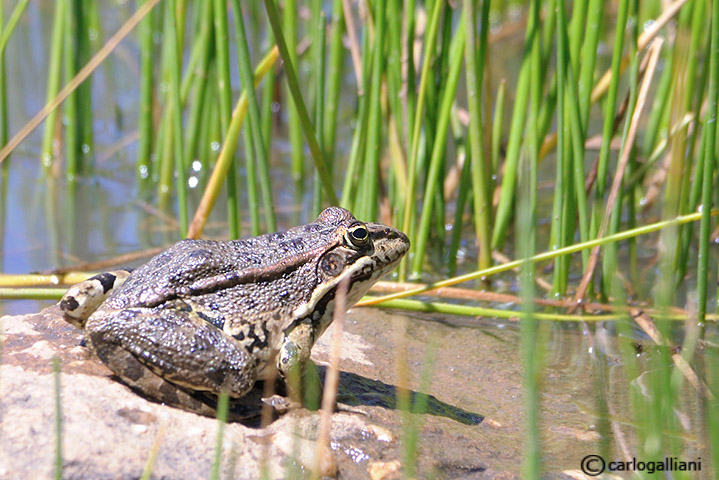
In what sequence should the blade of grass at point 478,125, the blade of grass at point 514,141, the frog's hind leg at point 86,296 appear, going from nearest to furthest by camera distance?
the frog's hind leg at point 86,296, the blade of grass at point 478,125, the blade of grass at point 514,141

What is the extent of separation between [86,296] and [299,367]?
914 millimetres

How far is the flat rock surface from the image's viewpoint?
2.55 meters

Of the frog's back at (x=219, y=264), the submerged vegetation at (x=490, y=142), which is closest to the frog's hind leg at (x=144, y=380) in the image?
the frog's back at (x=219, y=264)

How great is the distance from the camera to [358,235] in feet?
10.8

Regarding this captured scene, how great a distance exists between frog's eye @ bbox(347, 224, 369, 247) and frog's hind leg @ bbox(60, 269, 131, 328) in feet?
3.19

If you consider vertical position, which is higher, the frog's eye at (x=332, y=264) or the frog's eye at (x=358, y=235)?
the frog's eye at (x=358, y=235)

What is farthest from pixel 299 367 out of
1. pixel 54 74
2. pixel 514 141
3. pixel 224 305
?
pixel 54 74

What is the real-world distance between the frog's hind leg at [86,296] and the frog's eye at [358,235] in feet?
3.19

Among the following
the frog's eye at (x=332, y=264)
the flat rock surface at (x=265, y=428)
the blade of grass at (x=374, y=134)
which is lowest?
the flat rock surface at (x=265, y=428)

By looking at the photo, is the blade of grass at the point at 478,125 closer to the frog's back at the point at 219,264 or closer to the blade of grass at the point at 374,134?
the blade of grass at the point at 374,134

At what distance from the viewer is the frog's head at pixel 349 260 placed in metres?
3.22

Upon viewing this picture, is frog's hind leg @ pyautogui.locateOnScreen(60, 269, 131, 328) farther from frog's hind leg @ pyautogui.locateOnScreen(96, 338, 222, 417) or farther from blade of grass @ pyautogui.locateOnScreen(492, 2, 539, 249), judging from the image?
blade of grass @ pyautogui.locateOnScreen(492, 2, 539, 249)

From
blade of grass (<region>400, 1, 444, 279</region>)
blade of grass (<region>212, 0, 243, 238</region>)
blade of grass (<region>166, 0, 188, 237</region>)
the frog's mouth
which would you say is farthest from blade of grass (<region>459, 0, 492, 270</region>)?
blade of grass (<region>166, 0, 188, 237</region>)

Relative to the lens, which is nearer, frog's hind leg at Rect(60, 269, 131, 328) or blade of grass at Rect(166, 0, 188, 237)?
frog's hind leg at Rect(60, 269, 131, 328)
